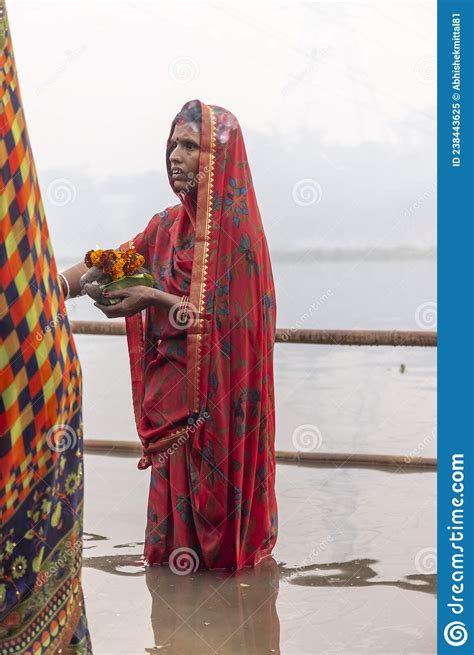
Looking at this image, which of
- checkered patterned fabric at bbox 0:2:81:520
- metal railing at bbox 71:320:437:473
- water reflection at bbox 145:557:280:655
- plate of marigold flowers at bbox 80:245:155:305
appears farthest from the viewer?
metal railing at bbox 71:320:437:473

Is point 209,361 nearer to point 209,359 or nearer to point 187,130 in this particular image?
point 209,359

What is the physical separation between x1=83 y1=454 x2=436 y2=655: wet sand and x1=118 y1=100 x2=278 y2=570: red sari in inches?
6.4

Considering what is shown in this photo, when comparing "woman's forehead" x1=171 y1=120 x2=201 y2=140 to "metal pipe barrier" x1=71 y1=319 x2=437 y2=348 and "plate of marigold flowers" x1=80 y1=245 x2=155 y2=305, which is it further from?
"metal pipe barrier" x1=71 y1=319 x2=437 y2=348

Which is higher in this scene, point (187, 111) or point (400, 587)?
point (187, 111)

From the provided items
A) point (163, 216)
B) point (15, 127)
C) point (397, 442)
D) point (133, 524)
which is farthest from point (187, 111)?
point (397, 442)

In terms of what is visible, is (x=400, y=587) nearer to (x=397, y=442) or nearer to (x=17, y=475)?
(x=17, y=475)

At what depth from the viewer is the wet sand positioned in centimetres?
367

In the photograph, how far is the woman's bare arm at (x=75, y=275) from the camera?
4.46 metres

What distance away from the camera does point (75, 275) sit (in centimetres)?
449

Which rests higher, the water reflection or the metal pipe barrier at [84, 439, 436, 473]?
the water reflection

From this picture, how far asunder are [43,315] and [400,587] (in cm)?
271

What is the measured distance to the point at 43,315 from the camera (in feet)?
6.19

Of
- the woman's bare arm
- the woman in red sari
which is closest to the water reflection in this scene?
the woman in red sari

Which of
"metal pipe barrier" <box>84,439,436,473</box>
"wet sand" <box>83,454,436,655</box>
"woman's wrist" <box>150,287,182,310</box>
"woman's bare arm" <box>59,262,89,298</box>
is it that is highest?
"woman's bare arm" <box>59,262,89,298</box>
